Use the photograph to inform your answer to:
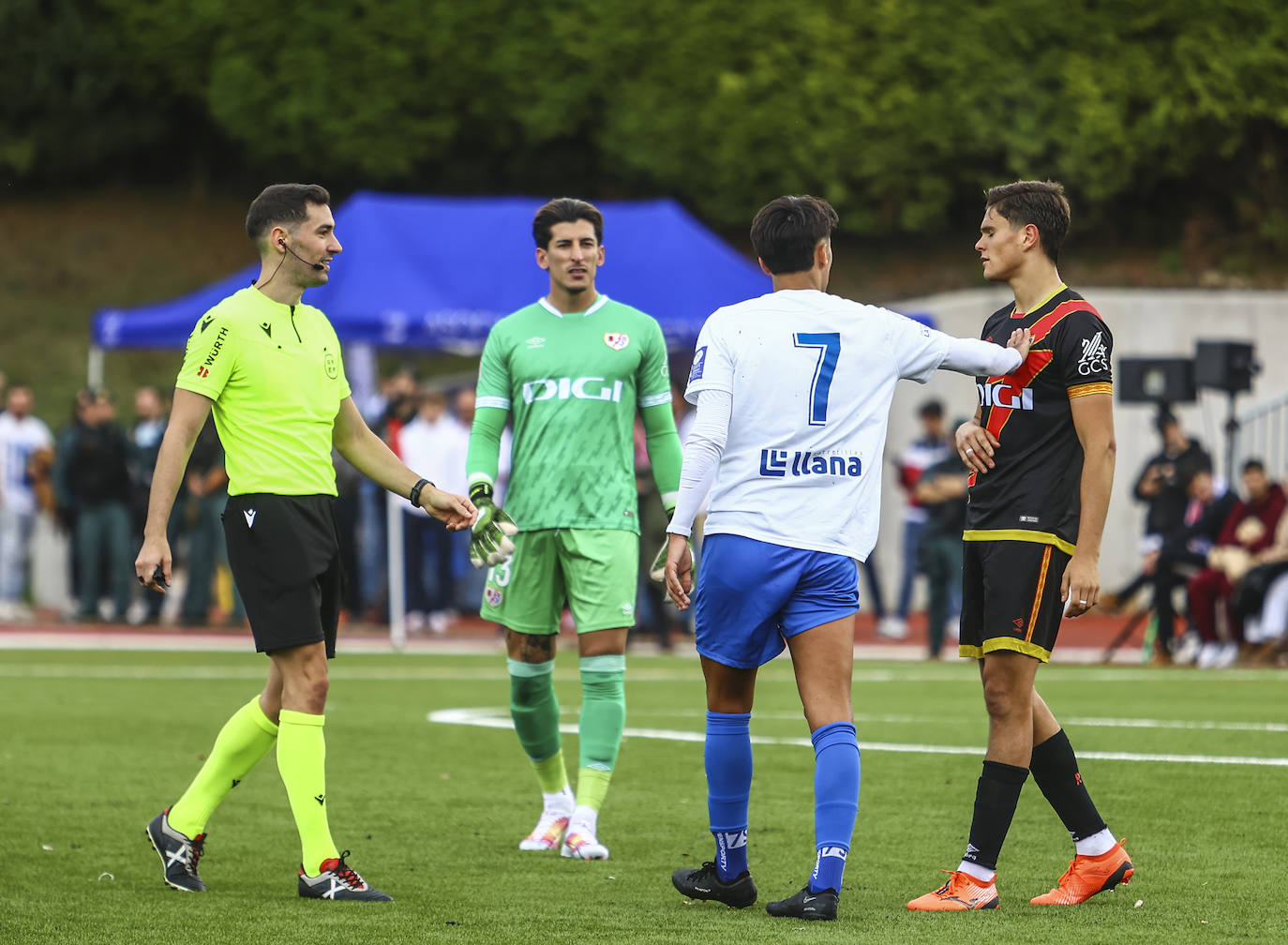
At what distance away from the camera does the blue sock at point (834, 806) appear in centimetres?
545

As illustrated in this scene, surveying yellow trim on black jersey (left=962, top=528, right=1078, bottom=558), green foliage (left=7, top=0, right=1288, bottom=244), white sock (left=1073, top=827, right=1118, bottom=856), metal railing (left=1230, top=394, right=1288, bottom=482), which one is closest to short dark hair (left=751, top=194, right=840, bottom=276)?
yellow trim on black jersey (left=962, top=528, right=1078, bottom=558)

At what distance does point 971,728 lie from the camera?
1070 cm

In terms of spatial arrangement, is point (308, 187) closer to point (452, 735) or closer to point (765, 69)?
point (452, 735)

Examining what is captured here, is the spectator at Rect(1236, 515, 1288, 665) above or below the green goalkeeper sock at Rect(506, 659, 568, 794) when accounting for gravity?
below

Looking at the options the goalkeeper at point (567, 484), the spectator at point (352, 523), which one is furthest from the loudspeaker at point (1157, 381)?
the goalkeeper at point (567, 484)

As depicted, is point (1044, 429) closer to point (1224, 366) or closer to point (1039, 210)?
point (1039, 210)

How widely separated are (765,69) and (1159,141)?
19.0ft

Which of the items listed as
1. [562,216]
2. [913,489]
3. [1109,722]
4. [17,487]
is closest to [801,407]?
[562,216]

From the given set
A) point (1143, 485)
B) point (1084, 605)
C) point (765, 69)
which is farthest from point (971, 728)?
point (765, 69)

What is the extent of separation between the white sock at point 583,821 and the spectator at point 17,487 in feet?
46.3

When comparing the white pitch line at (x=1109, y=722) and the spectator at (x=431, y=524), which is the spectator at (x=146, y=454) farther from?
the white pitch line at (x=1109, y=722)

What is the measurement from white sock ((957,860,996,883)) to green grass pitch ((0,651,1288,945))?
0.12 metres

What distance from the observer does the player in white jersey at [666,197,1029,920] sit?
557 centimetres

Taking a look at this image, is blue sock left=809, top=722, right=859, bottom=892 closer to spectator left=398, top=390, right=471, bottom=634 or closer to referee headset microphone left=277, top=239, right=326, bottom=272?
referee headset microphone left=277, top=239, right=326, bottom=272
